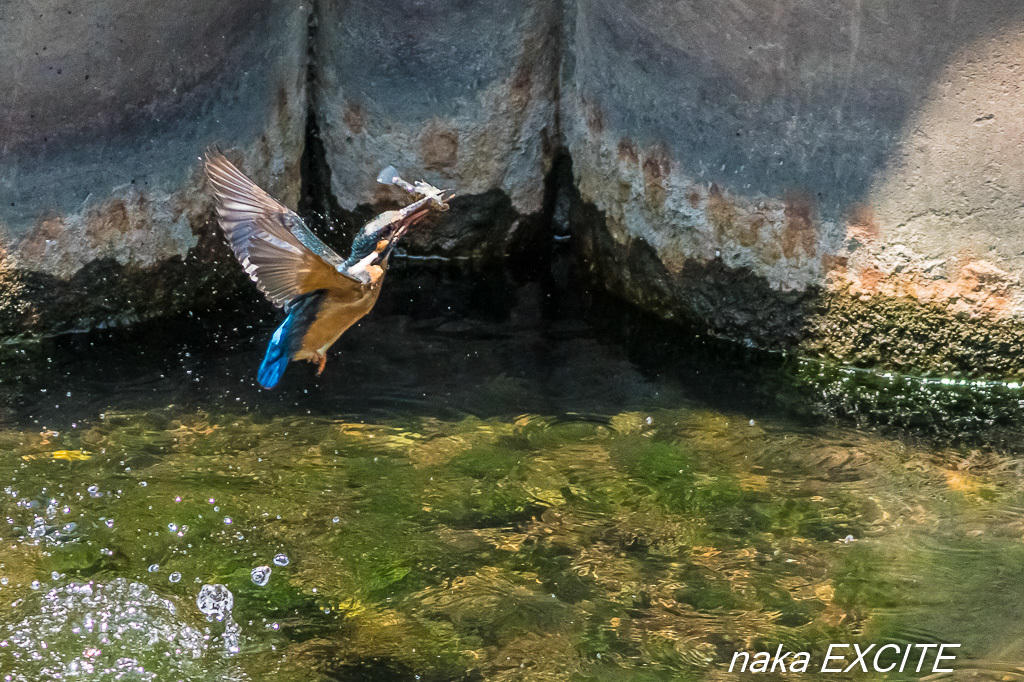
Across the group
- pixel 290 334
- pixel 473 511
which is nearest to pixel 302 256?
pixel 290 334

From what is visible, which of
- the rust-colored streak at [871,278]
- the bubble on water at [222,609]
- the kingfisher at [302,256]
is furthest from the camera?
the rust-colored streak at [871,278]

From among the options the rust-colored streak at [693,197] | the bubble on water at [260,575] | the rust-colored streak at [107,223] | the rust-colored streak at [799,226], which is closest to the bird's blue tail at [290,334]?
the bubble on water at [260,575]

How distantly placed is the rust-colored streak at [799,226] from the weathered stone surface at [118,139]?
7.46 feet

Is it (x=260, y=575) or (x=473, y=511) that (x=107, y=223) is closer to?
(x=260, y=575)

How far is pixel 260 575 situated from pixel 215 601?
166mm

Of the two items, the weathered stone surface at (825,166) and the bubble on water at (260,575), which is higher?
the weathered stone surface at (825,166)

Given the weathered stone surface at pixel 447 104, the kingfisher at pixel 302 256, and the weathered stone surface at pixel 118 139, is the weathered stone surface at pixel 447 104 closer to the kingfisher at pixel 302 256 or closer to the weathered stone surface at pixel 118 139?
the weathered stone surface at pixel 118 139

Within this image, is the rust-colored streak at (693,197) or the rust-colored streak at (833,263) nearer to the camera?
the rust-colored streak at (833,263)

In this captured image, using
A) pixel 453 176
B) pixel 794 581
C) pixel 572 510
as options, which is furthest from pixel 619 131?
pixel 794 581

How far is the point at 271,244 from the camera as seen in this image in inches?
136

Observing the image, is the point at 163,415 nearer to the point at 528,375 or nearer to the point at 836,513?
the point at 528,375

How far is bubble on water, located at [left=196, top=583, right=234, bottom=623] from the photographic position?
370cm

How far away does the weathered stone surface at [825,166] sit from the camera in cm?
452

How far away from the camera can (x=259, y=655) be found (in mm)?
3541
